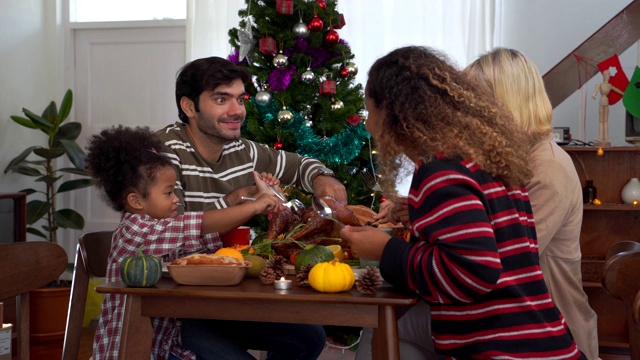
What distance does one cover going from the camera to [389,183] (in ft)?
6.59

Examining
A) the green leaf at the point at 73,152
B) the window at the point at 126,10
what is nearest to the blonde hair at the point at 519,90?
the green leaf at the point at 73,152

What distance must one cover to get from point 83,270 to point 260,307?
0.93 meters

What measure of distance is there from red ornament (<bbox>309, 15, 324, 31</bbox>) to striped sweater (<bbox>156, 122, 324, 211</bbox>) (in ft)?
4.54

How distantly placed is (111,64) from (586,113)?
3321 mm

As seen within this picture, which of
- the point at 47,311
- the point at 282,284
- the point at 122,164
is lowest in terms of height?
the point at 47,311

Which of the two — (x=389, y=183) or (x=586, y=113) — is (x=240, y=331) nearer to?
(x=389, y=183)

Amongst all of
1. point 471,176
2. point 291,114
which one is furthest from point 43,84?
point 471,176

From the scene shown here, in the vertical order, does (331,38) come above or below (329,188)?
above

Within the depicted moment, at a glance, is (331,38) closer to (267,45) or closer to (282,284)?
(267,45)

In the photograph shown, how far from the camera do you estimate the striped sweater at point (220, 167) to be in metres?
2.65

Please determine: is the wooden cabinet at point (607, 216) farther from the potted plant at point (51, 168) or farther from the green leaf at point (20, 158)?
the green leaf at point (20, 158)

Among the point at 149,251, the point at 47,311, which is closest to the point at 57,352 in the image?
the point at 47,311

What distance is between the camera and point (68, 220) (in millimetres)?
5086

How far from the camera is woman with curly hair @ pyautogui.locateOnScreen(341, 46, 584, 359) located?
1.60 metres
